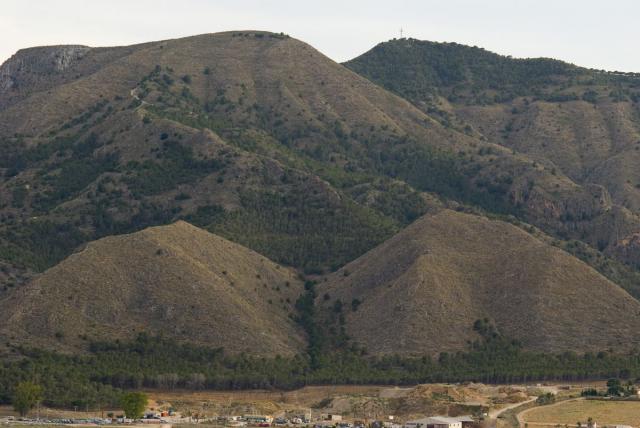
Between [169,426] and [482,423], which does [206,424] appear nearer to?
[169,426]

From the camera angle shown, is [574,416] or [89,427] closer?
[89,427]

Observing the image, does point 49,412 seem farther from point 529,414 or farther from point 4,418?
point 529,414

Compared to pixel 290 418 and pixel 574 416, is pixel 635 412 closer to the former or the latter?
pixel 574 416

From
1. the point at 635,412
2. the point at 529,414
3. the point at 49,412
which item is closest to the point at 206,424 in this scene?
the point at 49,412

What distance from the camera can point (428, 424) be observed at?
185 m

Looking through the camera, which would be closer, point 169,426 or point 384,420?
point 169,426

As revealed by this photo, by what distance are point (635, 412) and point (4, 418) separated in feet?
245

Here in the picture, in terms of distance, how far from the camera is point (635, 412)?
197500mm

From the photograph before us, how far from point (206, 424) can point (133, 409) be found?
990 centimetres

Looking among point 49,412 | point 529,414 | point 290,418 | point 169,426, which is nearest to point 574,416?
point 529,414

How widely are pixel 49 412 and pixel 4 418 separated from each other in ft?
22.2

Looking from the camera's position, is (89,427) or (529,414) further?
(529,414)

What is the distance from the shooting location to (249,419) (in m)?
197

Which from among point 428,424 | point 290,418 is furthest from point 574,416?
point 290,418
